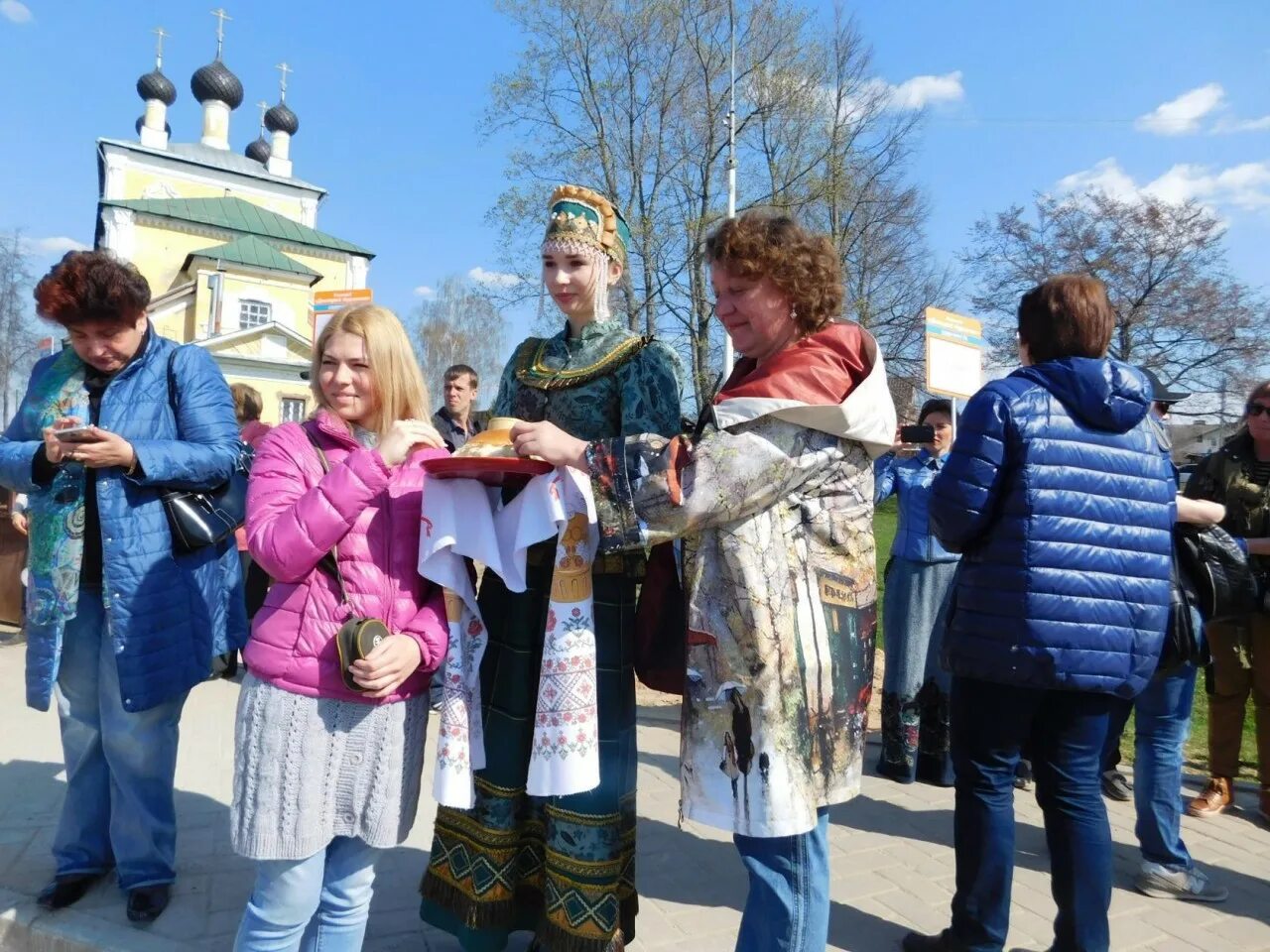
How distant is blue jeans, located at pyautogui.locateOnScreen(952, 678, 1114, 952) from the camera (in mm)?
2371

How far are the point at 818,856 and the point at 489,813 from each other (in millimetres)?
925

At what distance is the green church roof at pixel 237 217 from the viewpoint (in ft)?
123

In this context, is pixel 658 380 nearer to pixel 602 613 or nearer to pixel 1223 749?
pixel 602 613

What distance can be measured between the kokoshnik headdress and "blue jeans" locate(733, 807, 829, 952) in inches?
59.0

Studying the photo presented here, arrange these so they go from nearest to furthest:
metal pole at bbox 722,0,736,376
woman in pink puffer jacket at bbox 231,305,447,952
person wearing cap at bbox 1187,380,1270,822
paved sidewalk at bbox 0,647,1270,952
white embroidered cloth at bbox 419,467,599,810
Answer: woman in pink puffer jacket at bbox 231,305,447,952
white embroidered cloth at bbox 419,467,599,810
paved sidewalk at bbox 0,647,1270,952
person wearing cap at bbox 1187,380,1270,822
metal pole at bbox 722,0,736,376

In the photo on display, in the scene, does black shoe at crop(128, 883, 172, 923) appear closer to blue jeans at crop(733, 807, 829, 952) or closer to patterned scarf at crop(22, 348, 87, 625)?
patterned scarf at crop(22, 348, 87, 625)

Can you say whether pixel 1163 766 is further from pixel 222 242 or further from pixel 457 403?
pixel 222 242

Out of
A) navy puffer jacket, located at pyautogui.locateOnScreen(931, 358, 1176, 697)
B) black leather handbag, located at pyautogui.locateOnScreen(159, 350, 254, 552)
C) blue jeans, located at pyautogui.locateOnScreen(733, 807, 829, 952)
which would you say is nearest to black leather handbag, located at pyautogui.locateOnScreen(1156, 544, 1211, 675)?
navy puffer jacket, located at pyautogui.locateOnScreen(931, 358, 1176, 697)

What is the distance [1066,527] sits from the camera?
7.58 feet

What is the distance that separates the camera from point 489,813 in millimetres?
2338

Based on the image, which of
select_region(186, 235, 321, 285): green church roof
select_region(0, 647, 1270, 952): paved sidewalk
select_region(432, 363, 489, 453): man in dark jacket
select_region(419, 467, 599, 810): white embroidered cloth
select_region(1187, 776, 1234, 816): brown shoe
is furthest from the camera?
A: select_region(186, 235, 321, 285): green church roof

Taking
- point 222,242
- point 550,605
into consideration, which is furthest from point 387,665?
point 222,242

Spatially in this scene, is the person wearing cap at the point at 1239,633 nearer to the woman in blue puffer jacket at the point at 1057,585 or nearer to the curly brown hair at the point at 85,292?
the woman in blue puffer jacket at the point at 1057,585

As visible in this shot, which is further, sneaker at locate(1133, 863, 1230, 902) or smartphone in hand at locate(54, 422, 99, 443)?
sneaker at locate(1133, 863, 1230, 902)
